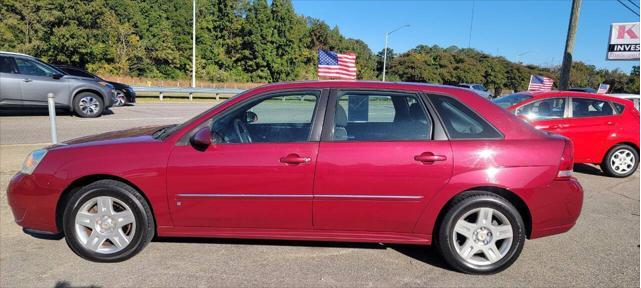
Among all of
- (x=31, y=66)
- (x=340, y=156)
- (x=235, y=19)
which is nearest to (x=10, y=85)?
(x=31, y=66)

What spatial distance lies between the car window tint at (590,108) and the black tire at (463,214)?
4.94m

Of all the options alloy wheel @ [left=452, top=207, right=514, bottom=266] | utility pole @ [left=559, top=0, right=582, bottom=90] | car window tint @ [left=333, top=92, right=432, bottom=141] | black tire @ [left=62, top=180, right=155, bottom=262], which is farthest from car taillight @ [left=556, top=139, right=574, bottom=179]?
utility pole @ [left=559, top=0, right=582, bottom=90]

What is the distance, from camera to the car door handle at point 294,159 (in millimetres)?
3512

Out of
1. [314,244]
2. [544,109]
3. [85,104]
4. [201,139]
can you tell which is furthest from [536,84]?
[201,139]

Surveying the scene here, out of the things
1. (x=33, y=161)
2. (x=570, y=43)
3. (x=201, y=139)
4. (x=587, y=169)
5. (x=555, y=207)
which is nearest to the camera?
(x=201, y=139)

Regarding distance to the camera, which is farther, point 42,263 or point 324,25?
point 324,25

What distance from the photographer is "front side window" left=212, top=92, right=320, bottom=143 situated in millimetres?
3684

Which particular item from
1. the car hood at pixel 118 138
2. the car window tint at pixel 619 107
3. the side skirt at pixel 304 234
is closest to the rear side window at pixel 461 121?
the side skirt at pixel 304 234

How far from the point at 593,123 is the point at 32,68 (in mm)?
13067

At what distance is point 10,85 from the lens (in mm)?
11469

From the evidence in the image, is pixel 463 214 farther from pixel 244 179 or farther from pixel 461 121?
pixel 244 179

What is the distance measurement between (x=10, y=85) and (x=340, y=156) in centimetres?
1148

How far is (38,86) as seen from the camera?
11.8 meters

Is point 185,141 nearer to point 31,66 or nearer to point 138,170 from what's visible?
point 138,170
